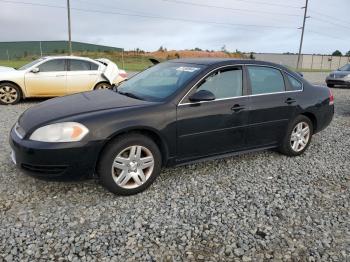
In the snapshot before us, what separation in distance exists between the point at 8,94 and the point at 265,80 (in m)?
7.30

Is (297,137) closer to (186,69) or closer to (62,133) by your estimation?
(186,69)

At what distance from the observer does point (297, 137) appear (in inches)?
201

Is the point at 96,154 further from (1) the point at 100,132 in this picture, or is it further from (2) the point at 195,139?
(2) the point at 195,139

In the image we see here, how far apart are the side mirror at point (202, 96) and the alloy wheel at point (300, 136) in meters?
1.83

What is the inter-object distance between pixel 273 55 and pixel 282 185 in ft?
215

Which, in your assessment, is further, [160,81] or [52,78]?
[52,78]

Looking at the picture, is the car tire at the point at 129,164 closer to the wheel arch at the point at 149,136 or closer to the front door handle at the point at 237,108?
the wheel arch at the point at 149,136

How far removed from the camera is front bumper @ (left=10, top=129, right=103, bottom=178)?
3277 millimetres

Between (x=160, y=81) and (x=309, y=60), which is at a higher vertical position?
(x=160, y=81)

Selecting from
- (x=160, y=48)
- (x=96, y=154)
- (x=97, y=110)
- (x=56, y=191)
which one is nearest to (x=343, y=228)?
(x=96, y=154)

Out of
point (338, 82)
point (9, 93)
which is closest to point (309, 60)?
point (338, 82)

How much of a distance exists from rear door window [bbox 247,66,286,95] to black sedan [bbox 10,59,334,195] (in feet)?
0.05

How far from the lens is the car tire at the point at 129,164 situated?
11.4 ft

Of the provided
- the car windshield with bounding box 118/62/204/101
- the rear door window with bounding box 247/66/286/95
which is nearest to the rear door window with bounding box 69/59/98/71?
the car windshield with bounding box 118/62/204/101
